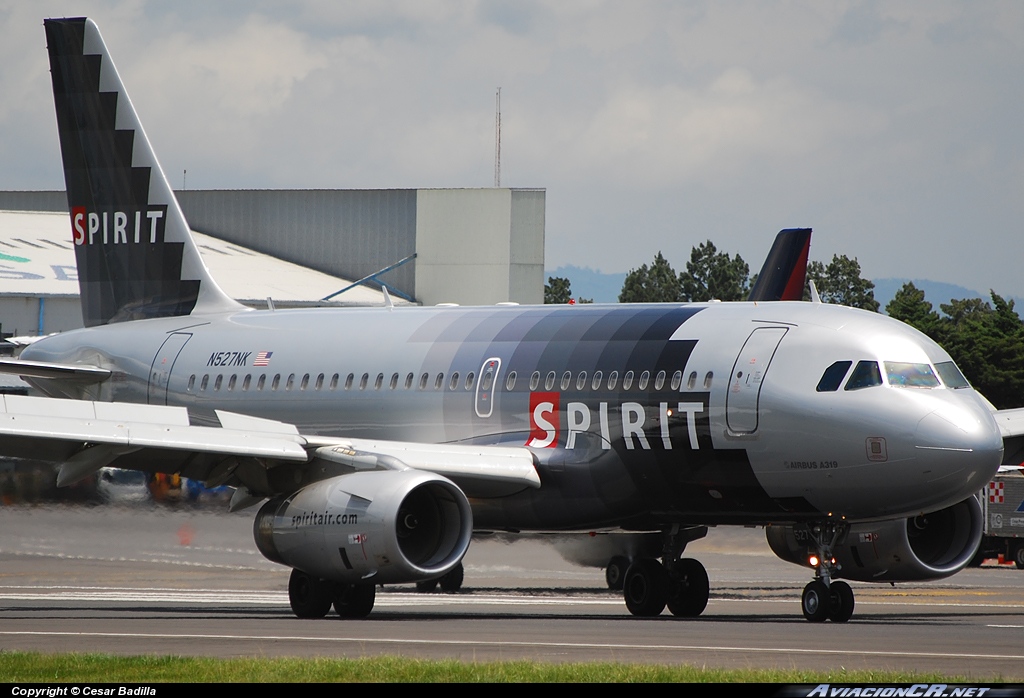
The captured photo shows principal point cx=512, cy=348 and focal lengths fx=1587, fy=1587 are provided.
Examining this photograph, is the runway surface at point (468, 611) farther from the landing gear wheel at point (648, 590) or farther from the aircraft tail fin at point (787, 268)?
the aircraft tail fin at point (787, 268)

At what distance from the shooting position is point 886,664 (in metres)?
13.3

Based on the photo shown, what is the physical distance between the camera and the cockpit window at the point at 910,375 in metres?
19.3

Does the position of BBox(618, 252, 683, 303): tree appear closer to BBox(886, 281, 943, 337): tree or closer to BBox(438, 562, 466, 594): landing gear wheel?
BBox(886, 281, 943, 337): tree

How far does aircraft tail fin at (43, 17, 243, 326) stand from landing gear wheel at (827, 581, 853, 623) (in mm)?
13574

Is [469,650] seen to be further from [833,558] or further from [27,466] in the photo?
[27,466]

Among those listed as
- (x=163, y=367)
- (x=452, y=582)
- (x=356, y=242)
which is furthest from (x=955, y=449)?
(x=356, y=242)

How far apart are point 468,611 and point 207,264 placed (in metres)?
45.7

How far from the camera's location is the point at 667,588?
72.4ft

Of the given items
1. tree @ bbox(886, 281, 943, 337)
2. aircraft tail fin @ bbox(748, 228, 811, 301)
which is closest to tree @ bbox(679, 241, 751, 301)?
tree @ bbox(886, 281, 943, 337)

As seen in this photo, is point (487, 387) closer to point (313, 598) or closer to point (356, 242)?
point (313, 598)

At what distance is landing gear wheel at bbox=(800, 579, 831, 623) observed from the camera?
64.3ft
